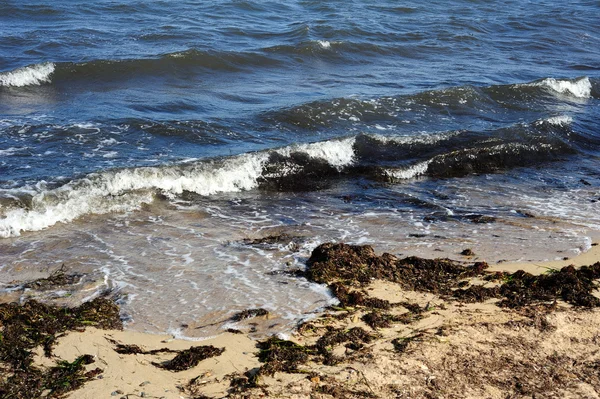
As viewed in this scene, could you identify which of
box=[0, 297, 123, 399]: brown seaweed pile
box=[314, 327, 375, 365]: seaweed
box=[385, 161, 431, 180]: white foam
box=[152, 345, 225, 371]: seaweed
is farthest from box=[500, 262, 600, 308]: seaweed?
box=[385, 161, 431, 180]: white foam

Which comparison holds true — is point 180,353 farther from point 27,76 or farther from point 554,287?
point 27,76

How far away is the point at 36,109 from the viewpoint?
37.6 ft

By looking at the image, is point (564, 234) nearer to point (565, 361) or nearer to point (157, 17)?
point (565, 361)

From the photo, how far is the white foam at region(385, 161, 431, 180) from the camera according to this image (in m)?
9.55

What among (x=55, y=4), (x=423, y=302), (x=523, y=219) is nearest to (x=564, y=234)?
(x=523, y=219)

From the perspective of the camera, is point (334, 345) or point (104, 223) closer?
point (334, 345)

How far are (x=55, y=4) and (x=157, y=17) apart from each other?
10.1 ft

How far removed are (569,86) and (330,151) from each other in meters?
7.65

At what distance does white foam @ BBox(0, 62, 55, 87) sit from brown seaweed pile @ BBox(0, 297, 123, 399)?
8479mm

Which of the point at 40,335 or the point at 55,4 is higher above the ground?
the point at 55,4

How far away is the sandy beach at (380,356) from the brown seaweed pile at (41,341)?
0.08 metres

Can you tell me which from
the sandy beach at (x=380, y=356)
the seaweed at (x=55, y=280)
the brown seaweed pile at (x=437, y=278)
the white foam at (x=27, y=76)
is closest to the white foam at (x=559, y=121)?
the brown seaweed pile at (x=437, y=278)

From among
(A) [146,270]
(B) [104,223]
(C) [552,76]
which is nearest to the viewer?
(A) [146,270]

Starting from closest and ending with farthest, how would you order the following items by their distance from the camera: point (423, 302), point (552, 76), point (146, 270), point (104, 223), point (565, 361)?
point (565, 361) < point (423, 302) < point (146, 270) < point (104, 223) < point (552, 76)
